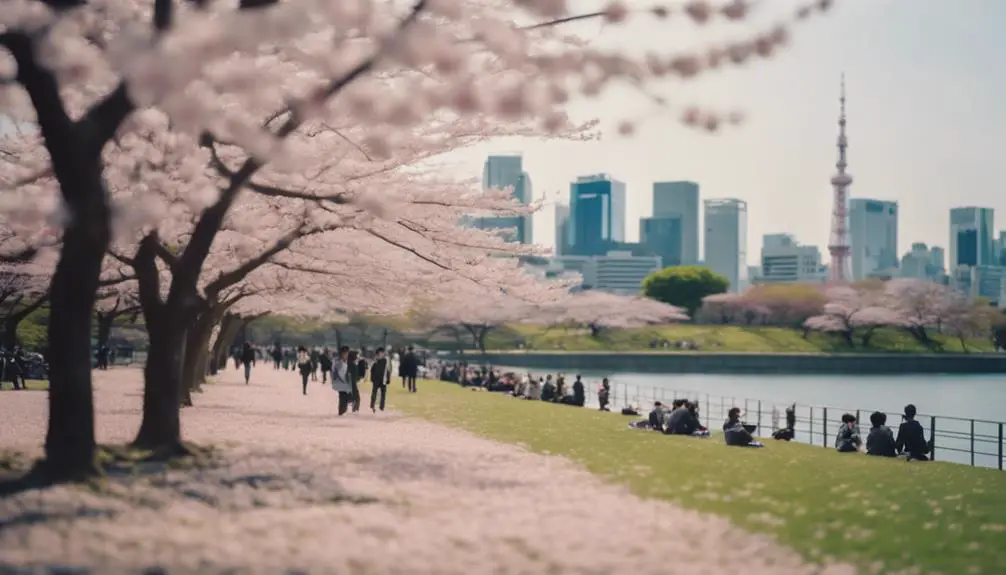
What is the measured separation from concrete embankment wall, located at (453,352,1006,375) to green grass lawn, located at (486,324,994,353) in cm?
1145

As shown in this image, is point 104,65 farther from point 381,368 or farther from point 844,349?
point 844,349

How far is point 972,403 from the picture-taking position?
181 feet

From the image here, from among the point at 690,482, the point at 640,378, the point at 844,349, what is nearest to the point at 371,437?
the point at 690,482

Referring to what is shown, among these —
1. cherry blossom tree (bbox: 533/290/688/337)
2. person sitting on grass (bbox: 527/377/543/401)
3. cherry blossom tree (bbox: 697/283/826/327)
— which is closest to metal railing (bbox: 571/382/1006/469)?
person sitting on grass (bbox: 527/377/543/401)

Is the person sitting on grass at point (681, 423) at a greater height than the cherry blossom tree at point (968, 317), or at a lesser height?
lesser

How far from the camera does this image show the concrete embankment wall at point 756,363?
8919cm

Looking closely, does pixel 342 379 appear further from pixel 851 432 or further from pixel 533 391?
pixel 533 391

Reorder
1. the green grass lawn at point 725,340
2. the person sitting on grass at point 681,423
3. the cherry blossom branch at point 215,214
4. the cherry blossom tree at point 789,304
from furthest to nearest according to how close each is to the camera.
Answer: the cherry blossom tree at point 789,304 → the green grass lawn at point 725,340 → the person sitting on grass at point 681,423 → the cherry blossom branch at point 215,214

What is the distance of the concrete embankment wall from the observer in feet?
293

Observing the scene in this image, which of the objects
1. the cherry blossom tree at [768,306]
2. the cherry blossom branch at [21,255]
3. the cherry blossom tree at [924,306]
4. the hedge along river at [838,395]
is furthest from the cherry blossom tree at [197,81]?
the cherry blossom tree at [768,306]

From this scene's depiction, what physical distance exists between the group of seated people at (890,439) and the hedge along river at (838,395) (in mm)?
16798

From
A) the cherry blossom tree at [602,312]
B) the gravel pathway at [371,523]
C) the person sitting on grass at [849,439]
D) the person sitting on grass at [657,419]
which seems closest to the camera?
the gravel pathway at [371,523]

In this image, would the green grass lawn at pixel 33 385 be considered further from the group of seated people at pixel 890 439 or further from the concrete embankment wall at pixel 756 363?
the concrete embankment wall at pixel 756 363

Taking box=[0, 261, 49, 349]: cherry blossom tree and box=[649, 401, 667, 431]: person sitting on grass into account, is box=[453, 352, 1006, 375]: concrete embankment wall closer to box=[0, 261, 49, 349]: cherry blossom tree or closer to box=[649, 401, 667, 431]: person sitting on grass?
box=[0, 261, 49, 349]: cherry blossom tree
